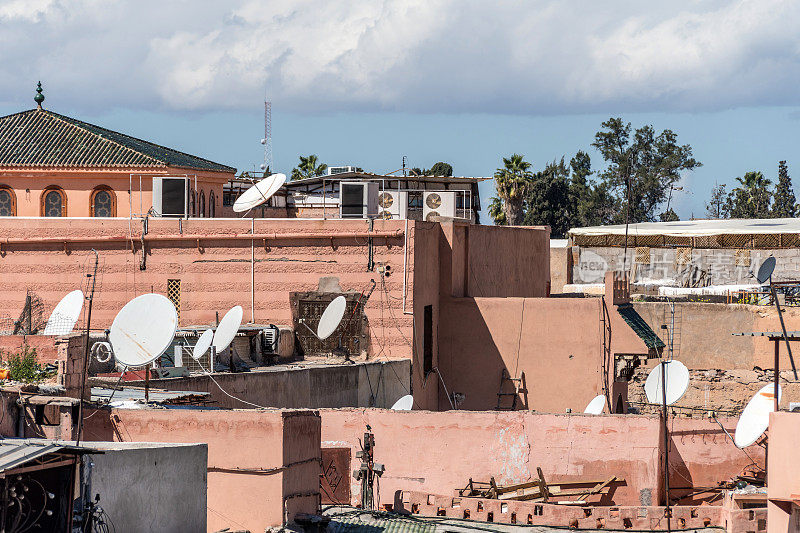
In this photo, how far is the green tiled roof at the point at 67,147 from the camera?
30.0 meters

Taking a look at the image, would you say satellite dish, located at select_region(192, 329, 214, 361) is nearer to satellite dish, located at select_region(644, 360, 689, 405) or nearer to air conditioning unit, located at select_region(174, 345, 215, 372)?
air conditioning unit, located at select_region(174, 345, 215, 372)

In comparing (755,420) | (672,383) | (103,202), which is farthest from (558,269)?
(755,420)

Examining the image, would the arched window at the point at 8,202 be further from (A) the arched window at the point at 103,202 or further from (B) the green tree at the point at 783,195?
(B) the green tree at the point at 783,195

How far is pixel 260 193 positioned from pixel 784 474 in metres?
13.8

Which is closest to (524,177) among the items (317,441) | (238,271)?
(238,271)

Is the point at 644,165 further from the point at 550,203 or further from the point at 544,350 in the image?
the point at 544,350

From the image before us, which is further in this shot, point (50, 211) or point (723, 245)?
point (723, 245)

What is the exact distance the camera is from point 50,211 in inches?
1182

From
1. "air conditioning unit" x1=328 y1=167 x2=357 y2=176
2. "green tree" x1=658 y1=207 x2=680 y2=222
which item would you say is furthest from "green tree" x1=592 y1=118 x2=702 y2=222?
"air conditioning unit" x1=328 y1=167 x2=357 y2=176

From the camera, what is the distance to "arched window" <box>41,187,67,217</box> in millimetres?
30000

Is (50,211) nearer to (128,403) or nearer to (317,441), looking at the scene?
(128,403)

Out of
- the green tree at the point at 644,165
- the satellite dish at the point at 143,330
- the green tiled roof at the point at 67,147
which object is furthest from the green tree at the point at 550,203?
the satellite dish at the point at 143,330

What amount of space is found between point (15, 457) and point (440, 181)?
84.8 ft

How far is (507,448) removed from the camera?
19141 millimetres
